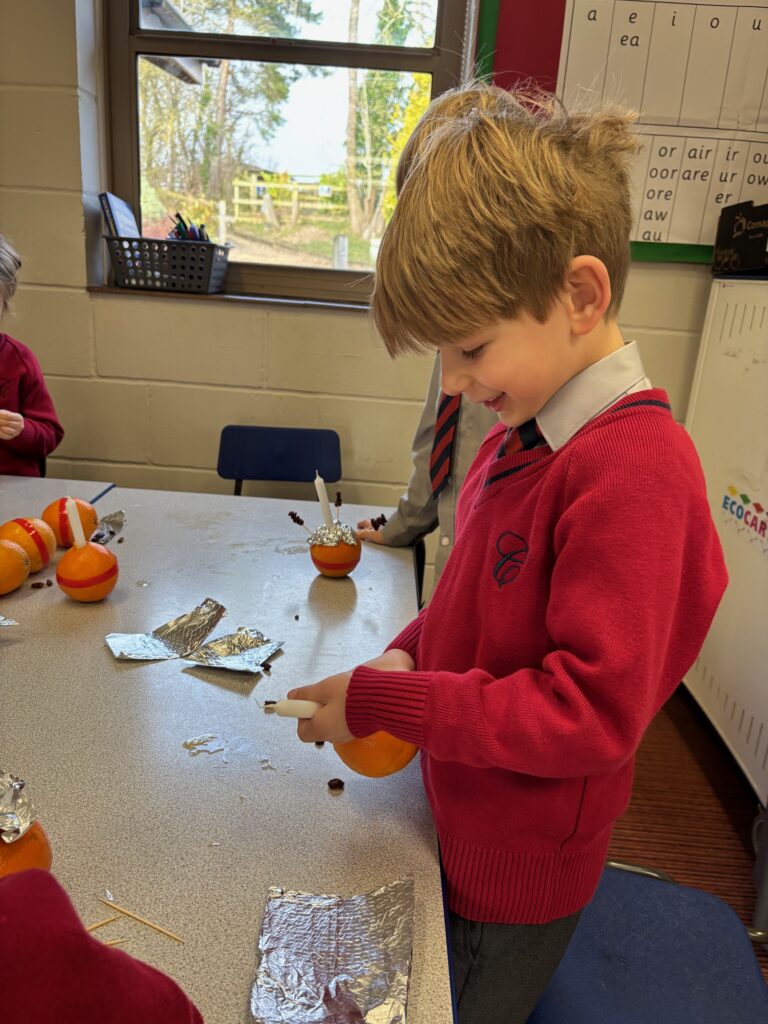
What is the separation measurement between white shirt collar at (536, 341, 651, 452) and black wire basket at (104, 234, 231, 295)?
1734mm

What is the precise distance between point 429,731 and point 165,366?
6.06 ft

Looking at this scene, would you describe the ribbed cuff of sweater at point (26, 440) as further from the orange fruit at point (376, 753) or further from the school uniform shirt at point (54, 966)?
the school uniform shirt at point (54, 966)

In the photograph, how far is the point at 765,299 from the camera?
5.72ft

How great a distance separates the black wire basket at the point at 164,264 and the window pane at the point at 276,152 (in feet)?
0.79

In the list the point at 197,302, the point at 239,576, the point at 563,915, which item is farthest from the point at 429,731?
the point at 197,302

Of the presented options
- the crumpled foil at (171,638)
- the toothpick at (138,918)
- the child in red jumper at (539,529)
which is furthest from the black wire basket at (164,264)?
the toothpick at (138,918)

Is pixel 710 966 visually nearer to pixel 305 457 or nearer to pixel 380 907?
pixel 380 907

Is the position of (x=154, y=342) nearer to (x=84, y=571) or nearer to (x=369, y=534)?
(x=369, y=534)

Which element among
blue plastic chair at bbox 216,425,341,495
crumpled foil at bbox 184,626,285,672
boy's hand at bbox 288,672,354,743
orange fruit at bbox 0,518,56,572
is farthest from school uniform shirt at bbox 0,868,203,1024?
blue plastic chair at bbox 216,425,341,495

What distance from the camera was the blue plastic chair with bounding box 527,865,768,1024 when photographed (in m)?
0.76

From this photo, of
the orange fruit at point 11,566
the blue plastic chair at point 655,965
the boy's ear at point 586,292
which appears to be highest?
the boy's ear at point 586,292

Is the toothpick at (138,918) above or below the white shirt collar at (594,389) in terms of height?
below

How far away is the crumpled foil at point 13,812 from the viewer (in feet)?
1.75

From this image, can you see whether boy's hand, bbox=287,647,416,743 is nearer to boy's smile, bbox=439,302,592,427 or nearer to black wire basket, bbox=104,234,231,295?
boy's smile, bbox=439,302,592,427
